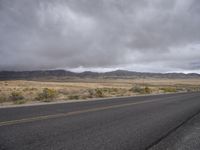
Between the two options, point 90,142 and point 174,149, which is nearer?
point 174,149

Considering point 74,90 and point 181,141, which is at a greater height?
point 181,141

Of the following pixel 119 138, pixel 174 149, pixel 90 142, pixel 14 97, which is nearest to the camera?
pixel 174 149

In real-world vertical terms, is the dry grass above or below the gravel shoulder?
below

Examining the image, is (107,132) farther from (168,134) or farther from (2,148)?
(2,148)

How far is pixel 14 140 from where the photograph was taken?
5.19m

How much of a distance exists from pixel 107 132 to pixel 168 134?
1933 millimetres

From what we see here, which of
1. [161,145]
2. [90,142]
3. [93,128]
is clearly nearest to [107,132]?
[93,128]

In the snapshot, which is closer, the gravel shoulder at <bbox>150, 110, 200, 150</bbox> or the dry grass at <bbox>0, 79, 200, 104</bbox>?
the gravel shoulder at <bbox>150, 110, 200, 150</bbox>

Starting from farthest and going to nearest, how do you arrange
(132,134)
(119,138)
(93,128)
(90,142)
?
1. (93,128)
2. (132,134)
3. (119,138)
4. (90,142)

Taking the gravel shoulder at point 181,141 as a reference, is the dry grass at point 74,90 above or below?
below

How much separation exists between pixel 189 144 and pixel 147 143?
1122 millimetres

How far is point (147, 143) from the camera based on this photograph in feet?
17.5

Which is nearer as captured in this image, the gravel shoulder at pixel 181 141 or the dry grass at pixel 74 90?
the gravel shoulder at pixel 181 141

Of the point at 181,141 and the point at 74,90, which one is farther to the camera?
the point at 74,90
